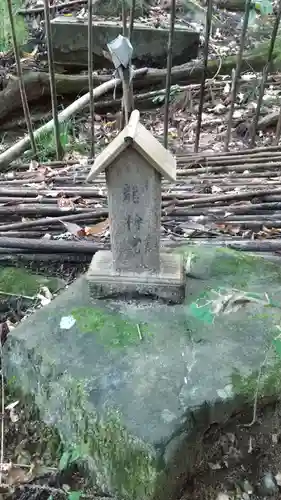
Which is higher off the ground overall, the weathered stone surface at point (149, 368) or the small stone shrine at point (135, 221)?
the small stone shrine at point (135, 221)

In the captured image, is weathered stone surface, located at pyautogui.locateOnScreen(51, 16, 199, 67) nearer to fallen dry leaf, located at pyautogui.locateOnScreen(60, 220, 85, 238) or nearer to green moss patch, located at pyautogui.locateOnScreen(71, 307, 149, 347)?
fallen dry leaf, located at pyautogui.locateOnScreen(60, 220, 85, 238)

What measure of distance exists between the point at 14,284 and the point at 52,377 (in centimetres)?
84

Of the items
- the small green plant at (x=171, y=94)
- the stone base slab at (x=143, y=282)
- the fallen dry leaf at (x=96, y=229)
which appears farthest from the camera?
the small green plant at (x=171, y=94)

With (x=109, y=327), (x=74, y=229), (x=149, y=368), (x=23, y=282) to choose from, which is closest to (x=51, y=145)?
(x=74, y=229)

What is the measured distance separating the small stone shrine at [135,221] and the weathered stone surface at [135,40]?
5303mm

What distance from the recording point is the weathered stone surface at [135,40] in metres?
6.92

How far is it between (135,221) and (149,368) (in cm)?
67

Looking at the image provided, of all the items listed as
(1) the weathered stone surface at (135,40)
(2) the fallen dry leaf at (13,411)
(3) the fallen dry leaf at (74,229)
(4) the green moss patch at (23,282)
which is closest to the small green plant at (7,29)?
(1) the weathered stone surface at (135,40)

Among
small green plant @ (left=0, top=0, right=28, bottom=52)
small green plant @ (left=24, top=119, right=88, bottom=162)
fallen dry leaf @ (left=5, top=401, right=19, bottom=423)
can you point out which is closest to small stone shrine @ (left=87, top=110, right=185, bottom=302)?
fallen dry leaf @ (left=5, top=401, right=19, bottom=423)

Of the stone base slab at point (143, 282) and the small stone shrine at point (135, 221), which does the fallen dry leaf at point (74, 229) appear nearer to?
the small stone shrine at point (135, 221)

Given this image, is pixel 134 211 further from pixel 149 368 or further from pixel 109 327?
pixel 149 368

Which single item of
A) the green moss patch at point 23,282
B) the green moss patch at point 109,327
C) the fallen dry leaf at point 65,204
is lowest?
the green moss patch at point 23,282

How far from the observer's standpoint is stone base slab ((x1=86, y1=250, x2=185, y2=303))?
2.35 meters

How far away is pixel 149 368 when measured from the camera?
2094mm
